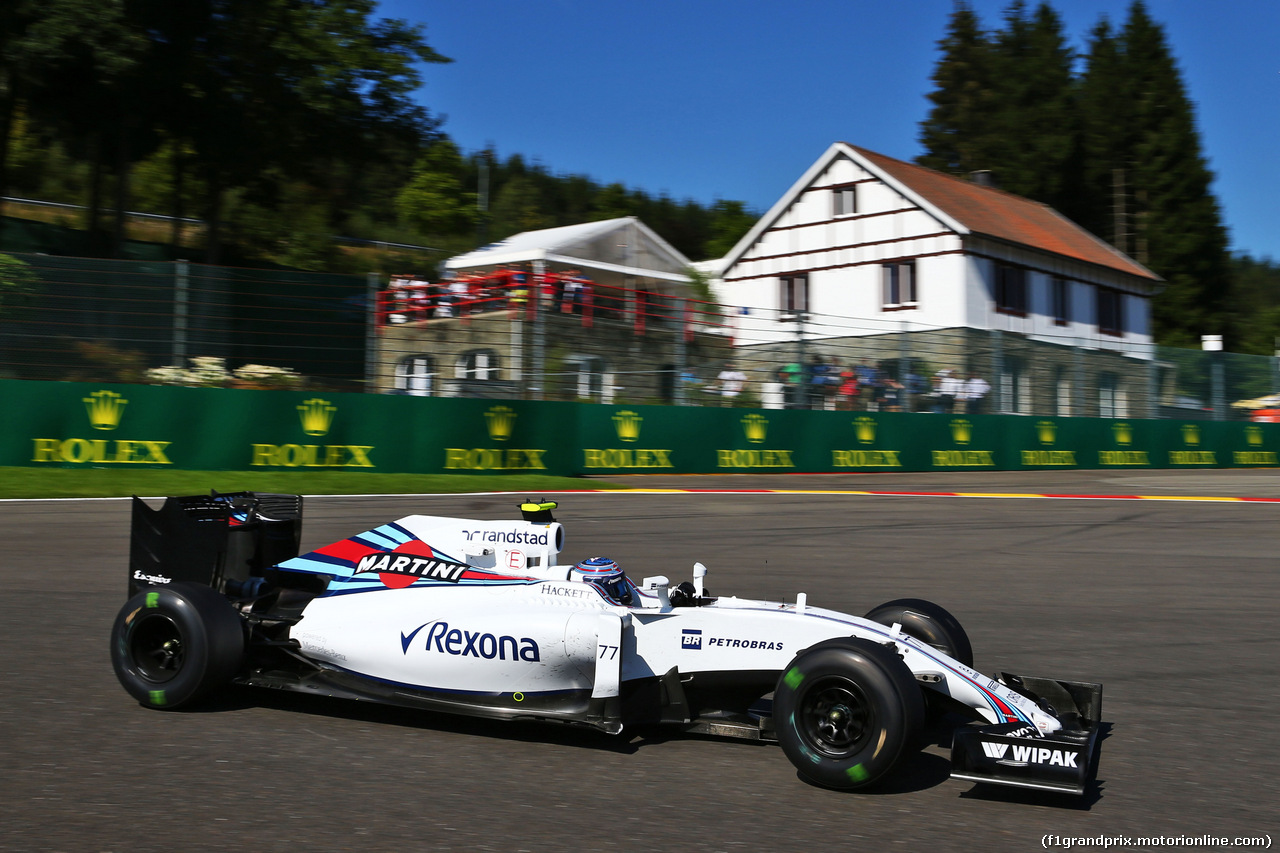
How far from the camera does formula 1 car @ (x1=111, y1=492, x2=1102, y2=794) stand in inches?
143

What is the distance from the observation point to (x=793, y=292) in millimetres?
34219

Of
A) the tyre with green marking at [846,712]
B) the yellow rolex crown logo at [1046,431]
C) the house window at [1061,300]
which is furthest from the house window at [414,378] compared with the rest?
the house window at [1061,300]

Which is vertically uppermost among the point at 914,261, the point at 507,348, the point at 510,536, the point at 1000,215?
the point at 1000,215

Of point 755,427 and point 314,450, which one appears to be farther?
point 755,427

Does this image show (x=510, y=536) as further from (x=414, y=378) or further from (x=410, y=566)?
(x=414, y=378)

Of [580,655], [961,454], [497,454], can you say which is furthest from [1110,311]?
[580,655]

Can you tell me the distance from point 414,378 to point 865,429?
26.3ft

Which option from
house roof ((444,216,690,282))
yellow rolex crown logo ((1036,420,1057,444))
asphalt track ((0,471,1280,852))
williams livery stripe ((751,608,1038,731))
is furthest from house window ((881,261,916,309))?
williams livery stripe ((751,608,1038,731))

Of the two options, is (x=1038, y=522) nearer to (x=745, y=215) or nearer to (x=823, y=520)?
(x=823, y=520)

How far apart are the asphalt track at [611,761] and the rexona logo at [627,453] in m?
8.83

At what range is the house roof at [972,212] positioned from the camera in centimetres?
3144

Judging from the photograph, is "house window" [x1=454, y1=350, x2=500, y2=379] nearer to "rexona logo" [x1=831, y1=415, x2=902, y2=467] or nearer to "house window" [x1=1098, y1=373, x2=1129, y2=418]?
"rexona logo" [x1=831, y1=415, x2=902, y2=467]

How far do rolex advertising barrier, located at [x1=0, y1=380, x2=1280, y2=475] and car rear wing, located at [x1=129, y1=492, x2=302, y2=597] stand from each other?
9.18 m

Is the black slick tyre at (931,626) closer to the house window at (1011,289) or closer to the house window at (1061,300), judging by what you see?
the house window at (1011,289)
